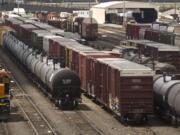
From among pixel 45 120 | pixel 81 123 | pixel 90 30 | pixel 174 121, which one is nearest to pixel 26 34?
pixel 90 30

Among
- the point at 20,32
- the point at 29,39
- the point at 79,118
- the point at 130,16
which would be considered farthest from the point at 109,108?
the point at 130,16

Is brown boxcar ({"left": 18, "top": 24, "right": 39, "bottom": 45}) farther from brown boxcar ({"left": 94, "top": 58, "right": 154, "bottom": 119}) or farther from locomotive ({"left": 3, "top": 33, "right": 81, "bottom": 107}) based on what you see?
brown boxcar ({"left": 94, "top": 58, "right": 154, "bottom": 119})

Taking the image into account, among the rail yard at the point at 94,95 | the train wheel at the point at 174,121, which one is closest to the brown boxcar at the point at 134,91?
the rail yard at the point at 94,95

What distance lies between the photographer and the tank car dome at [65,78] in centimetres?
3681

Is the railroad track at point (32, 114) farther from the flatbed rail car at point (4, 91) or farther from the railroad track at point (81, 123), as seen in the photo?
the flatbed rail car at point (4, 91)

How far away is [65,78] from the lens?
36812 millimetres

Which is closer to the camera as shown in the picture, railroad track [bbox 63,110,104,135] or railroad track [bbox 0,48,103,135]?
railroad track [bbox 63,110,104,135]

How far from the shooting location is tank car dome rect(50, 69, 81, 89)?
36812 millimetres

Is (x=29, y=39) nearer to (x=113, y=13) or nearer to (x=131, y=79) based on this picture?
(x=131, y=79)

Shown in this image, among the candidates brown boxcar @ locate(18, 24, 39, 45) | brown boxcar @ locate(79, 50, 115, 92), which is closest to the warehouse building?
brown boxcar @ locate(18, 24, 39, 45)

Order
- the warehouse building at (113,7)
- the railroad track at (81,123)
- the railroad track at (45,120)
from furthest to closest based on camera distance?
the warehouse building at (113,7) → the railroad track at (45,120) → the railroad track at (81,123)

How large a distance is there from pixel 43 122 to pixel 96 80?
5983mm

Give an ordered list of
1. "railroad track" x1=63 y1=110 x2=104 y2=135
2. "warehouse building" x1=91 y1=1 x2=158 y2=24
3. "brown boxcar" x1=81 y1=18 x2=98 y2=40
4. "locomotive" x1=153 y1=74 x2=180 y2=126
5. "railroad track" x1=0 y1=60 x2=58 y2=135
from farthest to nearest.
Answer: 1. "warehouse building" x1=91 y1=1 x2=158 y2=24
2. "brown boxcar" x1=81 y1=18 x2=98 y2=40
3. "railroad track" x1=0 y1=60 x2=58 y2=135
4. "railroad track" x1=63 y1=110 x2=104 y2=135
5. "locomotive" x1=153 y1=74 x2=180 y2=126

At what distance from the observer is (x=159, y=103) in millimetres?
33406
